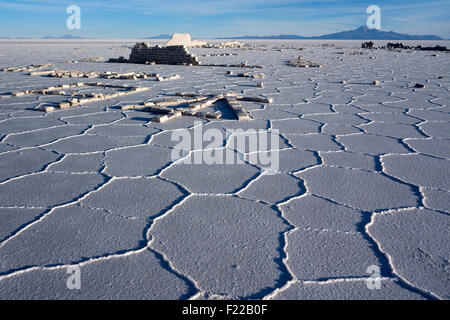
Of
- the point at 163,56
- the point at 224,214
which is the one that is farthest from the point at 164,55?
the point at 224,214

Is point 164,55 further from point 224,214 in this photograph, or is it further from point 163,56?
point 224,214

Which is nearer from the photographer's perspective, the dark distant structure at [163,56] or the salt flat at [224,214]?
the salt flat at [224,214]

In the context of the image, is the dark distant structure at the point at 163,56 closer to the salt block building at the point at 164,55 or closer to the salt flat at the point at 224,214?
the salt block building at the point at 164,55

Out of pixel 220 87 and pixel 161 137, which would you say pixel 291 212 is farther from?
pixel 220 87

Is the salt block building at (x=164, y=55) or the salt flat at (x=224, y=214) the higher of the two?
the salt block building at (x=164, y=55)

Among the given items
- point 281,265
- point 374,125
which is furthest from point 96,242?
point 374,125

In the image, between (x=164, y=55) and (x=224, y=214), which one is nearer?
(x=224, y=214)

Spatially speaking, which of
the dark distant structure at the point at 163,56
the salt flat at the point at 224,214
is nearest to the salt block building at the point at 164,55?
the dark distant structure at the point at 163,56

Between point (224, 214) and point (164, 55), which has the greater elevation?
point (164, 55)
